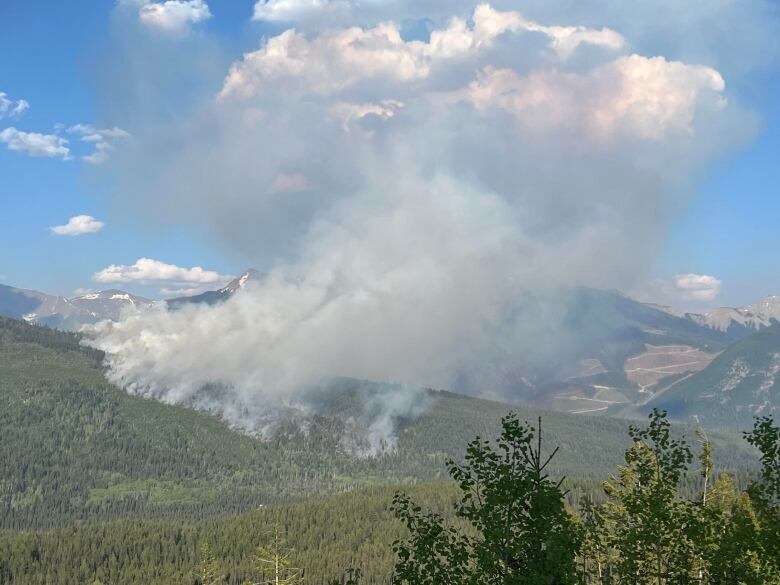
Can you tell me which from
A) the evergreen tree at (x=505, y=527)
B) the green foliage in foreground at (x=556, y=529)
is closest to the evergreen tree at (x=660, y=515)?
the green foliage in foreground at (x=556, y=529)

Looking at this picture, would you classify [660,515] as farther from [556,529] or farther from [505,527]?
[505,527]

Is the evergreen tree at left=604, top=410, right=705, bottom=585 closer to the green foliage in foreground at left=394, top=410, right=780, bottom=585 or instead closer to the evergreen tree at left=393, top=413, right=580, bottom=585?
the green foliage in foreground at left=394, top=410, right=780, bottom=585

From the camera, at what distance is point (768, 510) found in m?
39.4

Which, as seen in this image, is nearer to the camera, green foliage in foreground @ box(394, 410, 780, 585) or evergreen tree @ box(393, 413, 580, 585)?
evergreen tree @ box(393, 413, 580, 585)

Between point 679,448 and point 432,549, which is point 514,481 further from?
point 679,448

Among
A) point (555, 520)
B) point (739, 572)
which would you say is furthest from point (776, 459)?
point (555, 520)

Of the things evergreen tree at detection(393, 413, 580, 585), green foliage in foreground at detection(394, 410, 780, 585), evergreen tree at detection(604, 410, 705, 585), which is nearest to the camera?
evergreen tree at detection(393, 413, 580, 585)

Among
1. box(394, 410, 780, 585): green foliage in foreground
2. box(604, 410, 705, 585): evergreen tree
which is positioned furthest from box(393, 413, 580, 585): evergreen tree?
box(604, 410, 705, 585): evergreen tree

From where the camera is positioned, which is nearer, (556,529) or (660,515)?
(556,529)

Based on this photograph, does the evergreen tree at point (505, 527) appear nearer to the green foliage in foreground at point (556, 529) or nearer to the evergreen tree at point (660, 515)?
the green foliage in foreground at point (556, 529)

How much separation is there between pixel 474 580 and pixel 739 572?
17805 millimetres

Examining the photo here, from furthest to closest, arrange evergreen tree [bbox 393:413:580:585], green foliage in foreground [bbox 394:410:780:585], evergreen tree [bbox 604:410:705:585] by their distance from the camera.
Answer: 1. evergreen tree [bbox 604:410:705:585]
2. green foliage in foreground [bbox 394:410:780:585]
3. evergreen tree [bbox 393:413:580:585]

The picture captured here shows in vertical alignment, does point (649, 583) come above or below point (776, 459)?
below

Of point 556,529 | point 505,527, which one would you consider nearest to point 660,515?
point 556,529
